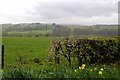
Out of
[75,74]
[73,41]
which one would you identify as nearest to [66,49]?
[73,41]

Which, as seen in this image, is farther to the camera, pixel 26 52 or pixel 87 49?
pixel 26 52

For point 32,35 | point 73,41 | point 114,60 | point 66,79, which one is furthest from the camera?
point 32,35

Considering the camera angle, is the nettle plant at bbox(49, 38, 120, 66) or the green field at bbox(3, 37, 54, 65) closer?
the nettle plant at bbox(49, 38, 120, 66)

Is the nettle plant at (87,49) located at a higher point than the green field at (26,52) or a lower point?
higher

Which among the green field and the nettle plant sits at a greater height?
the nettle plant

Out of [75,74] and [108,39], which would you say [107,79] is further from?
[108,39]

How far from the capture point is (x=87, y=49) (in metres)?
16.4

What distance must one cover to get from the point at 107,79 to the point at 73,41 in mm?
6495

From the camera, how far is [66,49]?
54.3ft

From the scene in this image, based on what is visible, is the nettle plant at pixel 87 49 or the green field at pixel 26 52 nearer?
the nettle plant at pixel 87 49

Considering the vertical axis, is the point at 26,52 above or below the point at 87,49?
below

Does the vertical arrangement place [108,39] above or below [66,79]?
above

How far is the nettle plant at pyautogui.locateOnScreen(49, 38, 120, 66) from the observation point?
644 inches

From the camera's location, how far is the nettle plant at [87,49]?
1636 cm
